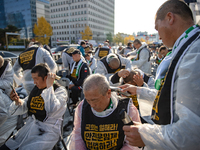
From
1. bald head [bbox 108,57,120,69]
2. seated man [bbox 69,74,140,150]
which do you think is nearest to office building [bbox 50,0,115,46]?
bald head [bbox 108,57,120,69]

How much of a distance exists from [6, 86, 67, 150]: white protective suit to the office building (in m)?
69.6

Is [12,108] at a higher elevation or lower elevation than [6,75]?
lower

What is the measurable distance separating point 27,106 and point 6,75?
3.11 feet

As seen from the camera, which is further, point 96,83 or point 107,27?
point 107,27

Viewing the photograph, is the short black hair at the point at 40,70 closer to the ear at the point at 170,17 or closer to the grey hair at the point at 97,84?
the grey hair at the point at 97,84

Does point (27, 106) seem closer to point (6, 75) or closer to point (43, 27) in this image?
point (6, 75)

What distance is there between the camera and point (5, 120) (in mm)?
2346

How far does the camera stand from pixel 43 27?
5025 cm

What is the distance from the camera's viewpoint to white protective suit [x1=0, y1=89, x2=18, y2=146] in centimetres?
228

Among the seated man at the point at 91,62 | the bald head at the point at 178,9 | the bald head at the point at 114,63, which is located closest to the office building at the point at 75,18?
the seated man at the point at 91,62

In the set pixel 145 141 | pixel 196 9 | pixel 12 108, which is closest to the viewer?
pixel 145 141

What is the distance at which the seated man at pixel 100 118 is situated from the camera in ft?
5.37

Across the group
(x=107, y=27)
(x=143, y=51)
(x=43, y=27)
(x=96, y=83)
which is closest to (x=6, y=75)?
(x=96, y=83)

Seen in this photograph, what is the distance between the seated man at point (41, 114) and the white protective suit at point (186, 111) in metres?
1.65
